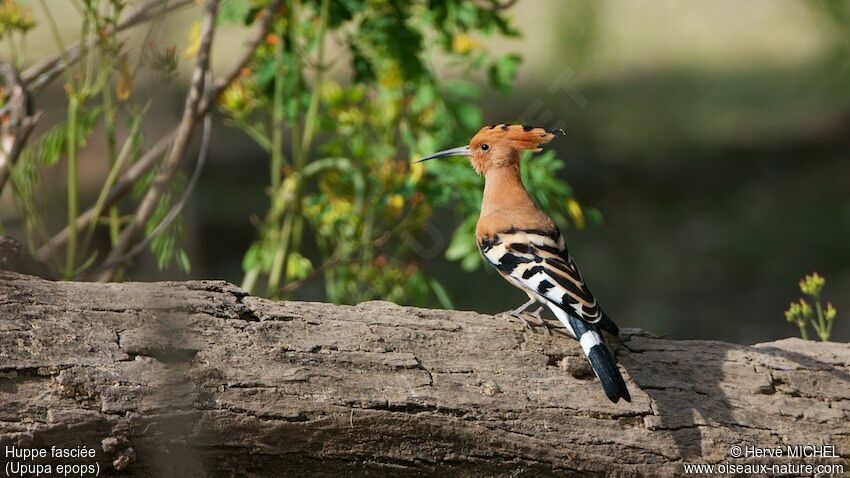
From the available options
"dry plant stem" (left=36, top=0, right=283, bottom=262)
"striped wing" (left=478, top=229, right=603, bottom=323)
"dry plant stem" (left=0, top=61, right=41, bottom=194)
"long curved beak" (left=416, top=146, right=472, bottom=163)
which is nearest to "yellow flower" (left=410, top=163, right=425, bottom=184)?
"long curved beak" (left=416, top=146, right=472, bottom=163)

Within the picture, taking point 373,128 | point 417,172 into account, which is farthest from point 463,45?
point 417,172

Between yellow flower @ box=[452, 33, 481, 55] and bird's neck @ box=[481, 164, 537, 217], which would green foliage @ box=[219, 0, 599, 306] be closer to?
yellow flower @ box=[452, 33, 481, 55]

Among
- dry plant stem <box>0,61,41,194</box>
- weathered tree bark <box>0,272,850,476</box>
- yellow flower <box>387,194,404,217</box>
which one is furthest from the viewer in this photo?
yellow flower <box>387,194,404,217</box>

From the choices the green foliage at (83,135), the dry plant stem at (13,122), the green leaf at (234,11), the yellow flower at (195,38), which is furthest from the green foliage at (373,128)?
the dry plant stem at (13,122)

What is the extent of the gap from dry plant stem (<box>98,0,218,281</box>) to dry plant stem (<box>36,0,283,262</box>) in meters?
0.05

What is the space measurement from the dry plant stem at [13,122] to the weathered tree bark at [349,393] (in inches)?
37.3

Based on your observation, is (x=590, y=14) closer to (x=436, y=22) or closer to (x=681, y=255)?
(x=436, y=22)

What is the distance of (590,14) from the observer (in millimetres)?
2160

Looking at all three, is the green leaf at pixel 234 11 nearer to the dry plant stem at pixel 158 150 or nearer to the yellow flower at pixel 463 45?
the dry plant stem at pixel 158 150

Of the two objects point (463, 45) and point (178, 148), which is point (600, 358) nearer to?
point (178, 148)

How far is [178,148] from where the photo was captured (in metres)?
3.41

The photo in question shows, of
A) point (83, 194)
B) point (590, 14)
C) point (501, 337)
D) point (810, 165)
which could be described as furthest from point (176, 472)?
point (810, 165)

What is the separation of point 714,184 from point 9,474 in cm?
765

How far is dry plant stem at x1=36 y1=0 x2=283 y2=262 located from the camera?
11.5 feet
